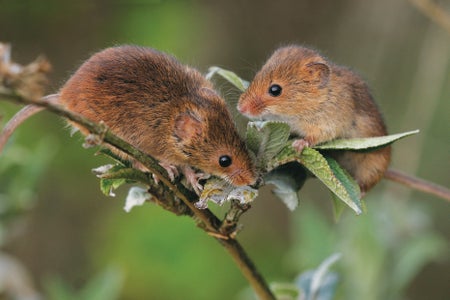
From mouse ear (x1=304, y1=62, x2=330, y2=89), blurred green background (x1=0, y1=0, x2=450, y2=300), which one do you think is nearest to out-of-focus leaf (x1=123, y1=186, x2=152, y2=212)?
mouse ear (x1=304, y1=62, x2=330, y2=89)

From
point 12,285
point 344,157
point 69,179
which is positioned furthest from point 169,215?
point 344,157

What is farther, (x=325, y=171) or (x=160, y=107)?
(x=160, y=107)

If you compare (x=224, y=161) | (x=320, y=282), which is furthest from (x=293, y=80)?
(x=320, y=282)

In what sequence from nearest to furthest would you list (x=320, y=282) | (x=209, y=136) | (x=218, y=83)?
(x=320, y=282), (x=209, y=136), (x=218, y=83)

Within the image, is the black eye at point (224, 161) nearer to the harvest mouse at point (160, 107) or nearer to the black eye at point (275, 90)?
the harvest mouse at point (160, 107)

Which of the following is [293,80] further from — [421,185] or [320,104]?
[421,185]

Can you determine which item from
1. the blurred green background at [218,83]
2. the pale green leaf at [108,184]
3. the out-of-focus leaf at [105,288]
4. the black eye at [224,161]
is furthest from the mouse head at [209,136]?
the blurred green background at [218,83]

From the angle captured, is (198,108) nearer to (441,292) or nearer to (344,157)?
(344,157)
